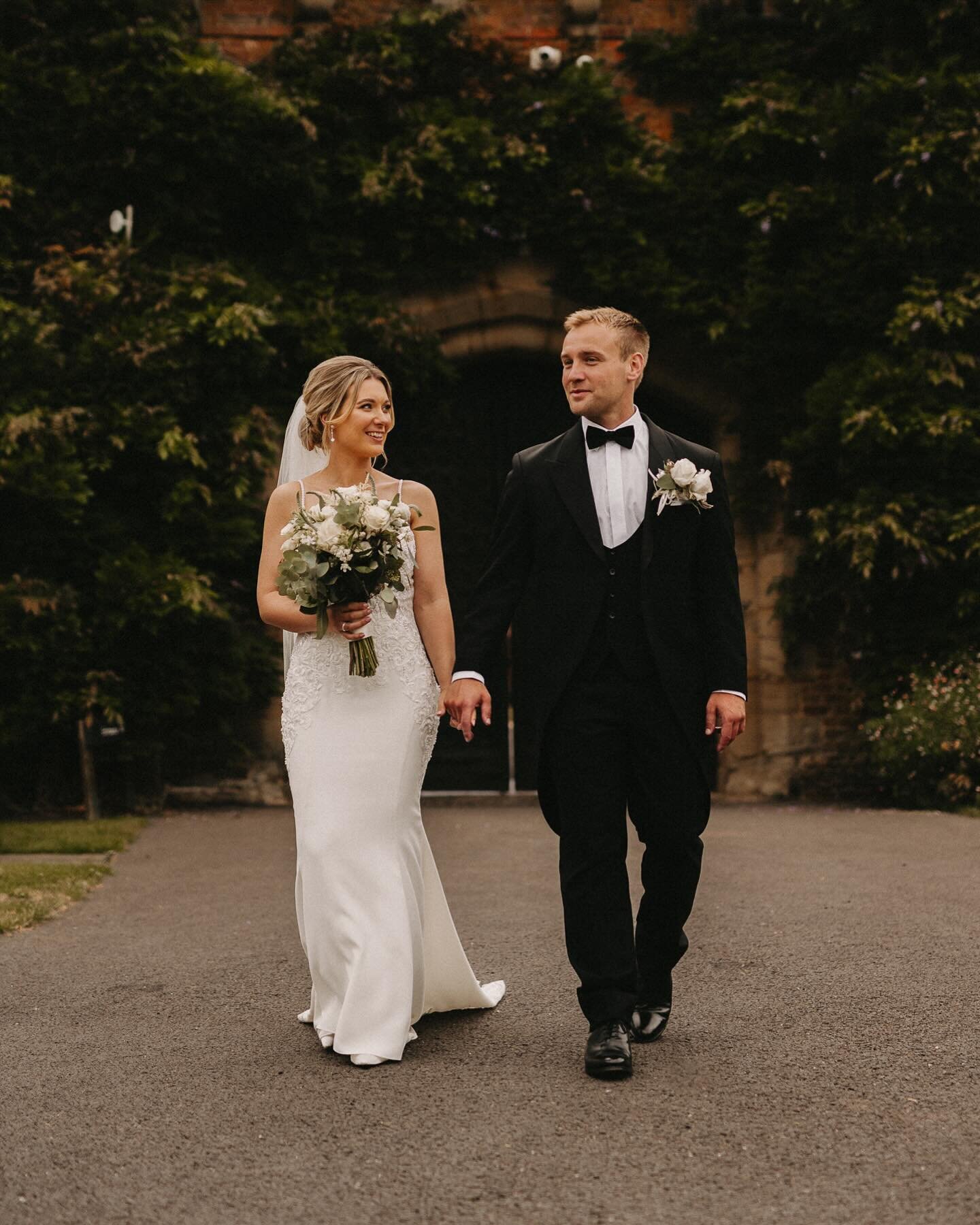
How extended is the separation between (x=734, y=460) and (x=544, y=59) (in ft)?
11.0

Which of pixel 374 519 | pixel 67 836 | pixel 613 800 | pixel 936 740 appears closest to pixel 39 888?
pixel 67 836

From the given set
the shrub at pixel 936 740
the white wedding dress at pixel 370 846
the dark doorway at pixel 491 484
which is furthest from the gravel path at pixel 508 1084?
the dark doorway at pixel 491 484

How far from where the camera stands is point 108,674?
9000 millimetres

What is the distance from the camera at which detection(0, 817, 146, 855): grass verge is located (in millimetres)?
7766

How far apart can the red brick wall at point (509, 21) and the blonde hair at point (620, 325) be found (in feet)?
23.6

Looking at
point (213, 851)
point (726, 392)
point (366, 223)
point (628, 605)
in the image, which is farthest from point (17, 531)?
point (628, 605)

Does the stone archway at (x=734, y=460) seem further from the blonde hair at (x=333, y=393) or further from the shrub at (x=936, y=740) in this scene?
the blonde hair at (x=333, y=393)

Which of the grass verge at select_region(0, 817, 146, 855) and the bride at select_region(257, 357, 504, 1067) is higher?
the bride at select_region(257, 357, 504, 1067)

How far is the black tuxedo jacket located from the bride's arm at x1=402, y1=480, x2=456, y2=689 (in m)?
0.40

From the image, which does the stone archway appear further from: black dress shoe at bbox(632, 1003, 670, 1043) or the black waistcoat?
the black waistcoat

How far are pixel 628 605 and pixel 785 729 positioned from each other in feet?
23.6

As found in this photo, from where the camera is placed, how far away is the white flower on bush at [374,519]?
392 centimetres

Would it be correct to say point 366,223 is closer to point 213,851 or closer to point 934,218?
point 934,218

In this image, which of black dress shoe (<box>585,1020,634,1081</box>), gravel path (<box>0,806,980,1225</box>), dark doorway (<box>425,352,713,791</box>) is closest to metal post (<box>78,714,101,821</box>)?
dark doorway (<box>425,352,713,791</box>)
